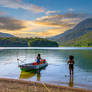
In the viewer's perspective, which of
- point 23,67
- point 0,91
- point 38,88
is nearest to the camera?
point 0,91

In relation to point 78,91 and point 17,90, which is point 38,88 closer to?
point 17,90

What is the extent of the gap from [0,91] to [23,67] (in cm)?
1777

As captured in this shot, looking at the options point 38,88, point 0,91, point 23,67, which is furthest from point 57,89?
point 23,67

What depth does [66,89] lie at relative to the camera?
1545 cm

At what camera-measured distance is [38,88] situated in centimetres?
1545

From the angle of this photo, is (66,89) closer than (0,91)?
No

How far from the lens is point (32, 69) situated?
110 feet

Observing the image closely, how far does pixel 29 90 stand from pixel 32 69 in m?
18.9

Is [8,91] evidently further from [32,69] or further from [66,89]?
[32,69]

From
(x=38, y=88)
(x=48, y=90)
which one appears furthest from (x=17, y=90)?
(x=48, y=90)

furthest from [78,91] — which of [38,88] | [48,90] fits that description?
[38,88]

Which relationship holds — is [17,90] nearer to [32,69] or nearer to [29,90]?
[29,90]

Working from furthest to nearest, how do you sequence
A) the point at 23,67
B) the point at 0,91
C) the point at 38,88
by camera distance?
the point at 23,67
the point at 38,88
the point at 0,91

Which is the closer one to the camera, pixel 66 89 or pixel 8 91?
pixel 8 91
